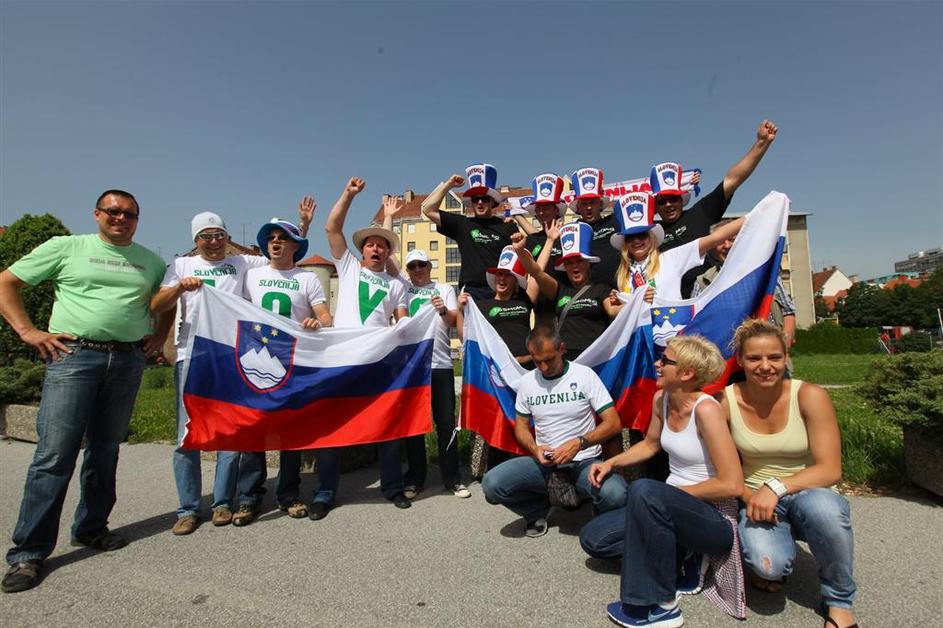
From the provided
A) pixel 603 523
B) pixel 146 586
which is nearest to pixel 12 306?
pixel 146 586

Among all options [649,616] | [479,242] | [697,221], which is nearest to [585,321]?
[697,221]

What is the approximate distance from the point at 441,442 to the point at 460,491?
1.75 ft

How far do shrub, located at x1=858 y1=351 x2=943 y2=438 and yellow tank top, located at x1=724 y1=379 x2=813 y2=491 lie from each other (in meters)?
1.99

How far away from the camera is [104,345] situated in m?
3.84

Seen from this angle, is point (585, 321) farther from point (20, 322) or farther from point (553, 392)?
point (20, 322)

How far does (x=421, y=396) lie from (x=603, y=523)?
2.28m

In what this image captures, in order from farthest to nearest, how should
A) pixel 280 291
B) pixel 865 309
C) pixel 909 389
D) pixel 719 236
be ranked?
1. pixel 865 309
2. pixel 280 291
3. pixel 719 236
4. pixel 909 389

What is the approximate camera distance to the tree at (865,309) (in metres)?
72.7

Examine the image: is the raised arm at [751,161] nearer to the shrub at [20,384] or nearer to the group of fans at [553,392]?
the group of fans at [553,392]

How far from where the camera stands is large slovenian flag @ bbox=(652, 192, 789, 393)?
416 centimetres

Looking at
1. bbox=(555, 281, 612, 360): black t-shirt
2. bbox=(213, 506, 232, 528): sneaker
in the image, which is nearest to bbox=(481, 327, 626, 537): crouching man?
bbox=(555, 281, 612, 360): black t-shirt

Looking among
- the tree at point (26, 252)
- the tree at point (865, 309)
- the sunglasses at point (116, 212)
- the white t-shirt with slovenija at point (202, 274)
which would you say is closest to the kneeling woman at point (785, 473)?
the white t-shirt with slovenija at point (202, 274)

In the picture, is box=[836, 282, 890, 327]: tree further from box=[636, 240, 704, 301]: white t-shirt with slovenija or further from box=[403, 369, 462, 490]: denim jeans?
box=[403, 369, 462, 490]: denim jeans

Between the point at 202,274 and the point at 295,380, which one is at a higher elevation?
the point at 202,274
